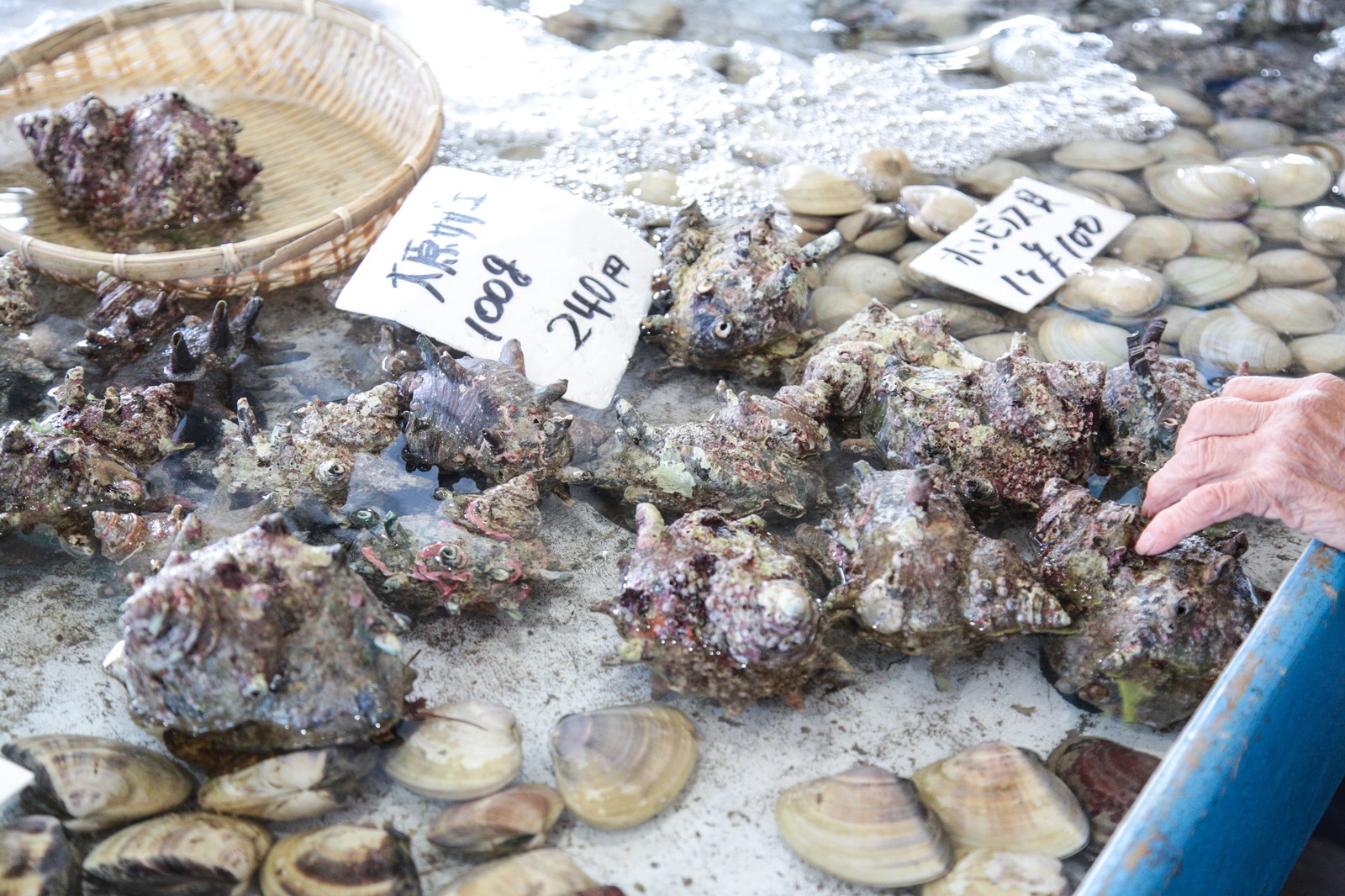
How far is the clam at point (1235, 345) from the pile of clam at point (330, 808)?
179cm

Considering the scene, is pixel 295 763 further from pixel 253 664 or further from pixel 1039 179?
pixel 1039 179

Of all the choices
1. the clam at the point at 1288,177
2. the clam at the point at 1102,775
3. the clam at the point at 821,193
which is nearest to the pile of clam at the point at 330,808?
the clam at the point at 1102,775

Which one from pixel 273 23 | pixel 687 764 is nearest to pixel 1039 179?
pixel 687 764

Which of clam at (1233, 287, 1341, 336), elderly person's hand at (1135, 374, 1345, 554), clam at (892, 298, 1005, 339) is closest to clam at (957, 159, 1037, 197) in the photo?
clam at (892, 298, 1005, 339)

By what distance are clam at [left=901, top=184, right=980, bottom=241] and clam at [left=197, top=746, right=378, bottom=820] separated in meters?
2.21

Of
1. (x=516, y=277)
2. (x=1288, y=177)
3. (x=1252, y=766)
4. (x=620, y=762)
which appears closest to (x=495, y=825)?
(x=620, y=762)

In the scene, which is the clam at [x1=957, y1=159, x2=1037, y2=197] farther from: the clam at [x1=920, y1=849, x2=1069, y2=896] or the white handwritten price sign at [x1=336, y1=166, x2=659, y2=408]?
the clam at [x1=920, y1=849, x2=1069, y2=896]

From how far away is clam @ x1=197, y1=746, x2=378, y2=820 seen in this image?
144 cm

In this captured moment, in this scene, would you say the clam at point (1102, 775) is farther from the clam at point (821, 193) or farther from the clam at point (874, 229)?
the clam at point (821, 193)

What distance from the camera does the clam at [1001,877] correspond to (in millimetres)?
1401

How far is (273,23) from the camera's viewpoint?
10.9 ft

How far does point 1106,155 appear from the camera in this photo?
10.6ft

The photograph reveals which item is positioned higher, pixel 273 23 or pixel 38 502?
A: pixel 273 23

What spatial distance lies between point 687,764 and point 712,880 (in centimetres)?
18
